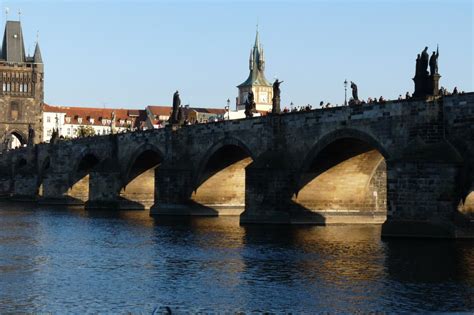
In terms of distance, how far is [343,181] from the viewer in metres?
53.7

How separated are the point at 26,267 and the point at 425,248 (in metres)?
16.9

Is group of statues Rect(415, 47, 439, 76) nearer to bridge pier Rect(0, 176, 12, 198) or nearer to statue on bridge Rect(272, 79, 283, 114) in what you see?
statue on bridge Rect(272, 79, 283, 114)

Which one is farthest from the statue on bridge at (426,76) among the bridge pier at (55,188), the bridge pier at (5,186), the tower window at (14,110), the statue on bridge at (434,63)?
the tower window at (14,110)

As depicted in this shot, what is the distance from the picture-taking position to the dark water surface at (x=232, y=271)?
952 inches

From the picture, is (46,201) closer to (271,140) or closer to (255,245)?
(271,140)

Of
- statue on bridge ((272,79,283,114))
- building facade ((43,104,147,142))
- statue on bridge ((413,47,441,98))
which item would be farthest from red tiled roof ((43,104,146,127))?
statue on bridge ((413,47,441,98))

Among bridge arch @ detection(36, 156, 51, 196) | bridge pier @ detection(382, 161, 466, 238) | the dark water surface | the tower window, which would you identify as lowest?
the dark water surface

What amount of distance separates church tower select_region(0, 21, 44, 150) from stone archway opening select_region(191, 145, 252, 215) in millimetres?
95760

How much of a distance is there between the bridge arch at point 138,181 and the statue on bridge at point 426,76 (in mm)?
38044

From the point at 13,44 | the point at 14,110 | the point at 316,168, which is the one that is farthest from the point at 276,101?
the point at 13,44

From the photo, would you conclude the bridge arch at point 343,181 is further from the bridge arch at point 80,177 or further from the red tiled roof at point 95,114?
the red tiled roof at point 95,114

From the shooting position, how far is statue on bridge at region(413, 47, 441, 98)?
4184cm

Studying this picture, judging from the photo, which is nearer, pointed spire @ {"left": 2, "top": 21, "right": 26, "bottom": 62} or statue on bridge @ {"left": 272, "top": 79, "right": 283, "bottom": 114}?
statue on bridge @ {"left": 272, "top": 79, "right": 283, "bottom": 114}

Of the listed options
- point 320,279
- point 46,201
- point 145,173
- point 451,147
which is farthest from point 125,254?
point 46,201
